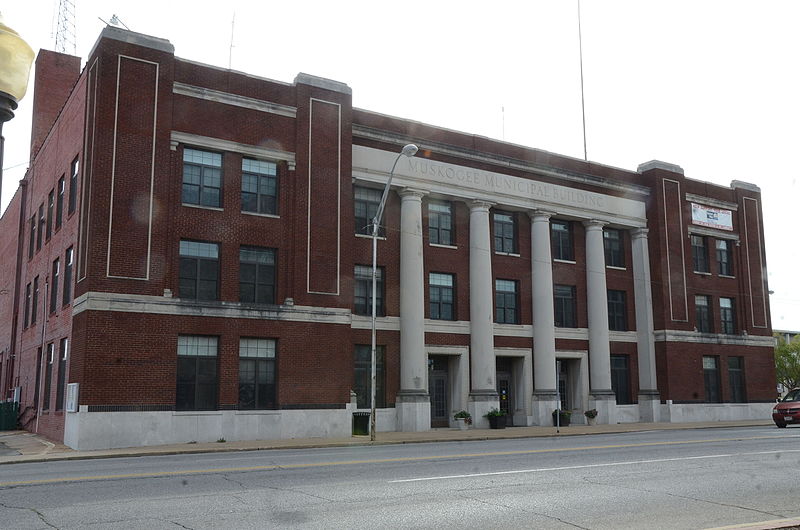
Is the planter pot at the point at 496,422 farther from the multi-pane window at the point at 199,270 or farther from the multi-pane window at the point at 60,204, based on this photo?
the multi-pane window at the point at 60,204

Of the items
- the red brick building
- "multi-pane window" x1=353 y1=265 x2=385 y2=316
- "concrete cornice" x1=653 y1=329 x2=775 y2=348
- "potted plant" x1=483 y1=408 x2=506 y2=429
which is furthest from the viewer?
"concrete cornice" x1=653 y1=329 x2=775 y2=348

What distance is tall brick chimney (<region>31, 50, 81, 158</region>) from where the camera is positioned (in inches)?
1636

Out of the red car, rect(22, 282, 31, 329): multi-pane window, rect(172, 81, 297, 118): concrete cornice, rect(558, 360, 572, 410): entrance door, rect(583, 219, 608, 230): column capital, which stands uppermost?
rect(172, 81, 297, 118): concrete cornice

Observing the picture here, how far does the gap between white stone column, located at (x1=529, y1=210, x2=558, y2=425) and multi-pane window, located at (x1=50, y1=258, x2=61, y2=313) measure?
899 inches

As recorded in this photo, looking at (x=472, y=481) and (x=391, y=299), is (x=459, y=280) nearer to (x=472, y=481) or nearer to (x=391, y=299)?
(x=391, y=299)

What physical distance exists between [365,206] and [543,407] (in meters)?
13.6

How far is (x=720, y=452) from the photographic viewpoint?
1906 centimetres

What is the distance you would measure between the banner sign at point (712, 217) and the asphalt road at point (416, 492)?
98.7ft

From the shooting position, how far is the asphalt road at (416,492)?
973cm

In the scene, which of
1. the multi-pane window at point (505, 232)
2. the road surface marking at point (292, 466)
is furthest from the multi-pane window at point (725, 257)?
the road surface marking at point (292, 466)

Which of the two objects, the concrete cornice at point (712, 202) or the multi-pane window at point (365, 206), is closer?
the multi-pane window at point (365, 206)

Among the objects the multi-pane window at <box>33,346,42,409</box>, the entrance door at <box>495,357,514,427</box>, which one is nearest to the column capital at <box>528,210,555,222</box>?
the entrance door at <box>495,357,514,427</box>

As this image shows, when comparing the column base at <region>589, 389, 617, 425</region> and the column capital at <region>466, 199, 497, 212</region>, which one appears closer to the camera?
the column capital at <region>466, 199, 497, 212</region>

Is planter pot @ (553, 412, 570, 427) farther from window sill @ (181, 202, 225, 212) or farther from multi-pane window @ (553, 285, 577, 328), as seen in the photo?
window sill @ (181, 202, 225, 212)
